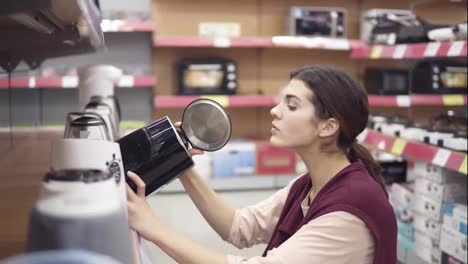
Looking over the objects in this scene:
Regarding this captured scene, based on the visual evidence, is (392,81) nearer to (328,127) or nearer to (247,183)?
(247,183)

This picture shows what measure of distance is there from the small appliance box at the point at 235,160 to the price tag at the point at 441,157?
77.6 inches

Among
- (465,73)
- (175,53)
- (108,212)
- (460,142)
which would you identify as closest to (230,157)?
(175,53)

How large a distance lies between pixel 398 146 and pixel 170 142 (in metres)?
1.94

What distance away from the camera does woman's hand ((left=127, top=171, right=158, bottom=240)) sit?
991 mm

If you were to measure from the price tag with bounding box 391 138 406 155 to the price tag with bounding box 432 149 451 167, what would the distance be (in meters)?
0.32

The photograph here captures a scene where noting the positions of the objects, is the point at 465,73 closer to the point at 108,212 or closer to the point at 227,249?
the point at 227,249

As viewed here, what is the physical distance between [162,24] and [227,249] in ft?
9.07

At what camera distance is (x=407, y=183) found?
9.99ft

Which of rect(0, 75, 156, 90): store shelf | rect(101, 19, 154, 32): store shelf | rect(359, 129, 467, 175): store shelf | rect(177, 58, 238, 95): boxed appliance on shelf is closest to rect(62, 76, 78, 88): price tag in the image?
rect(0, 75, 156, 90): store shelf

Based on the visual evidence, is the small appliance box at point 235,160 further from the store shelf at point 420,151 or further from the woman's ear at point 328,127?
the woman's ear at point 328,127

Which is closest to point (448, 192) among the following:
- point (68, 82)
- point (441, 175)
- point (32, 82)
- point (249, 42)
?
point (441, 175)

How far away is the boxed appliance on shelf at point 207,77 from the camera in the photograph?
4016 millimetres

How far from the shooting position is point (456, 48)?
228 centimetres

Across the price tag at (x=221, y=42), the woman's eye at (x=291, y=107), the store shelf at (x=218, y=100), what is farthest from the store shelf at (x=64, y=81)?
the woman's eye at (x=291, y=107)
